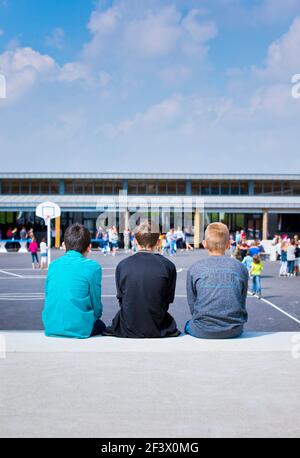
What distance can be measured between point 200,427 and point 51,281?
236 cm

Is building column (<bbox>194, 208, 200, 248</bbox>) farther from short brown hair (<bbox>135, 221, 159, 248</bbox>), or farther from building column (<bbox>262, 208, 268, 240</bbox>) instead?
short brown hair (<bbox>135, 221, 159, 248</bbox>)

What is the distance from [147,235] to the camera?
529 cm

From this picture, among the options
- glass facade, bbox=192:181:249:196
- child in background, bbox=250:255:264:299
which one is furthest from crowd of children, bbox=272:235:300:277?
glass facade, bbox=192:181:249:196

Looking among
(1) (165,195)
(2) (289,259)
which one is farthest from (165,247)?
(2) (289,259)

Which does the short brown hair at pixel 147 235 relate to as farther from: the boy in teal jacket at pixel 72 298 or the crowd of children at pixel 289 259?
the crowd of children at pixel 289 259

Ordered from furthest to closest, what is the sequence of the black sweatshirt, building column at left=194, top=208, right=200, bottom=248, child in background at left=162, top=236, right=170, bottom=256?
building column at left=194, top=208, right=200, bottom=248 → child in background at left=162, top=236, right=170, bottom=256 → the black sweatshirt

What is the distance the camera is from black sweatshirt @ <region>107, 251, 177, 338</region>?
5035mm

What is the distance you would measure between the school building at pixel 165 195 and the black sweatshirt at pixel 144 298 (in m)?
38.3

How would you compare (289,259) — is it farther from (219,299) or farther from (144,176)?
(144,176)

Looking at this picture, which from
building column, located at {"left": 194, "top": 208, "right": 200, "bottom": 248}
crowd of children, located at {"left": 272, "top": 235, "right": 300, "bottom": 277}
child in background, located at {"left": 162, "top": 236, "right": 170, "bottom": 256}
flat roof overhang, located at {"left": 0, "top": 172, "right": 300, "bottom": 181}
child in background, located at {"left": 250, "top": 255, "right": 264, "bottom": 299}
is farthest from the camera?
flat roof overhang, located at {"left": 0, "top": 172, "right": 300, "bottom": 181}

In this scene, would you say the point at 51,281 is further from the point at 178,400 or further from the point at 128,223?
the point at 128,223

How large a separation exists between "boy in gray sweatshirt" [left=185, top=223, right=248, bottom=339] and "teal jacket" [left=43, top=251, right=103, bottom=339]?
94 cm

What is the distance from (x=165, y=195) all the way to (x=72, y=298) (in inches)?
1722

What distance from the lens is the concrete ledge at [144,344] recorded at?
4598 mm
